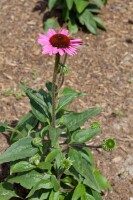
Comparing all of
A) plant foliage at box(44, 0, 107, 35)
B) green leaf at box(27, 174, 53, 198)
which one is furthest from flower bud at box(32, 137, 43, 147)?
plant foliage at box(44, 0, 107, 35)

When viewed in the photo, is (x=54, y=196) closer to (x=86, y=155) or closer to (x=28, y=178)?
(x=28, y=178)

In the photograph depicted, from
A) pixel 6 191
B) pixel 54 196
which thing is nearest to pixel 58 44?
pixel 54 196

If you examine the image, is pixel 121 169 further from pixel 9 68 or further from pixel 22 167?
pixel 9 68

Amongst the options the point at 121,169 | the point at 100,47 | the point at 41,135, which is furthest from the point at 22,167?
the point at 100,47

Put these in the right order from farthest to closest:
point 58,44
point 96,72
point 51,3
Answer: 1. point 51,3
2. point 96,72
3. point 58,44

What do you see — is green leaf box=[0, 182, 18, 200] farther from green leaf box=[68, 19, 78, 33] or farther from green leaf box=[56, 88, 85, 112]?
green leaf box=[68, 19, 78, 33]
